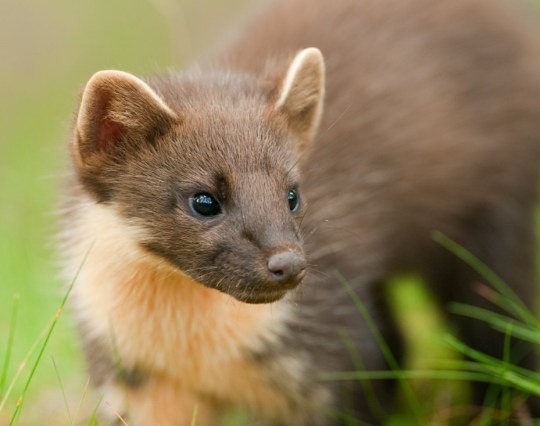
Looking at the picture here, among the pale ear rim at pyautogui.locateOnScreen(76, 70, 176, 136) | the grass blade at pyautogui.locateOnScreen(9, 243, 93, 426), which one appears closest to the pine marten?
the pale ear rim at pyautogui.locateOnScreen(76, 70, 176, 136)

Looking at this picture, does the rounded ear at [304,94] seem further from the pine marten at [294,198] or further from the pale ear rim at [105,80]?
the pale ear rim at [105,80]

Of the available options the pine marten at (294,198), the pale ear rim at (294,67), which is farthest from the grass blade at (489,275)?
the pale ear rim at (294,67)

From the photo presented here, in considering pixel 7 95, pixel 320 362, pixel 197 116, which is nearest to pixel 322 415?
pixel 320 362

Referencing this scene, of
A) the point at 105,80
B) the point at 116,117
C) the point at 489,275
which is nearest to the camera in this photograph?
the point at 105,80

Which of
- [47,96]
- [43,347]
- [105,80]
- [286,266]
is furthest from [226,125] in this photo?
[47,96]

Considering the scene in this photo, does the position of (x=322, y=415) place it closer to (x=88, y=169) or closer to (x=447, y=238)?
A: (x=447, y=238)

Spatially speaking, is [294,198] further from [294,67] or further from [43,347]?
[43,347]

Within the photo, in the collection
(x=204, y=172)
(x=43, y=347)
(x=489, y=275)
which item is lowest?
(x=489, y=275)
